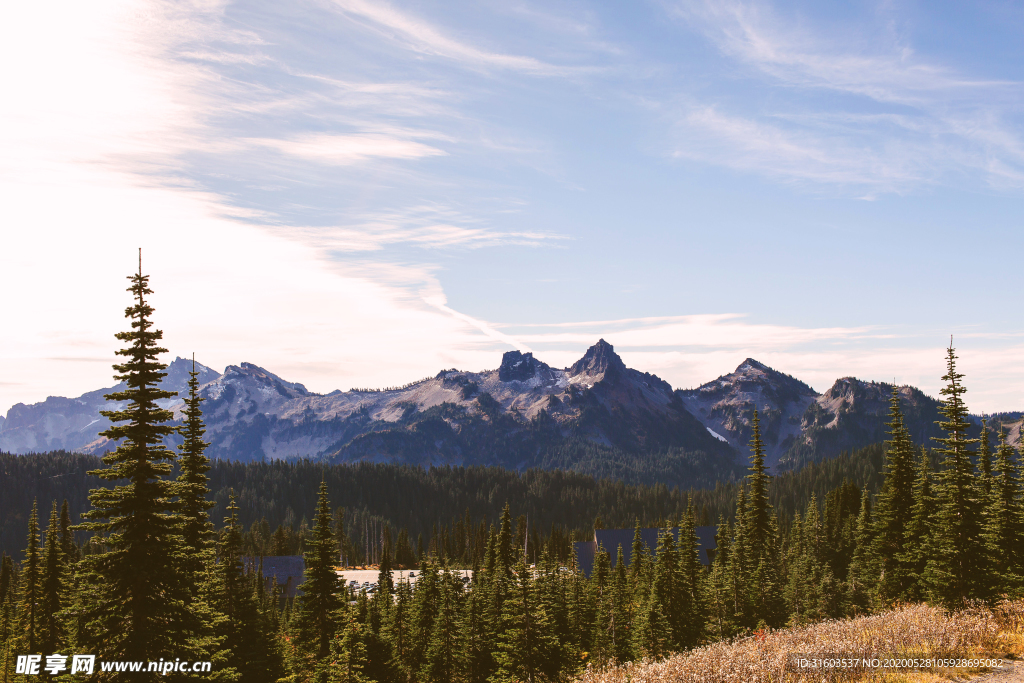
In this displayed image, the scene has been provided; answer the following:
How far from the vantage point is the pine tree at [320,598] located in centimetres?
4559

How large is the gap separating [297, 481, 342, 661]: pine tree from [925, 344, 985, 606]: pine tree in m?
35.3

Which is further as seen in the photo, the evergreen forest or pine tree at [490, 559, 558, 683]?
pine tree at [490, 559, 558, 683]

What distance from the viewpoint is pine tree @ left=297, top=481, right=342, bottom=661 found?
150 feet

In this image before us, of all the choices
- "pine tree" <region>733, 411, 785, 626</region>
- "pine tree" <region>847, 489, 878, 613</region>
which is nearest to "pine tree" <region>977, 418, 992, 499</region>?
"pine tree" <region>847, 489, 878, 613</region>

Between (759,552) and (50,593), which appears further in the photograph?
(759,552)

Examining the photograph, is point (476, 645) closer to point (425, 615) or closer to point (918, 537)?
point (425, 615)

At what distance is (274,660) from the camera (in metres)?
51.5

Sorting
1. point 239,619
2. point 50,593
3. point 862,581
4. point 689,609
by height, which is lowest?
point 862,581

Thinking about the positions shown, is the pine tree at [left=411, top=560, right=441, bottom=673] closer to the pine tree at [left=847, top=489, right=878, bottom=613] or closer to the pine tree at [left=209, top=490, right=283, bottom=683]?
the pine tree at [left=209, top=490, right=283, bottom=683]

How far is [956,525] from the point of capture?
36.8 metres

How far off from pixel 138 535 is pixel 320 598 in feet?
78.7

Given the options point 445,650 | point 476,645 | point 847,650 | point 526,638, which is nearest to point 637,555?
point 445,650

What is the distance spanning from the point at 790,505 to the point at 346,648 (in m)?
179

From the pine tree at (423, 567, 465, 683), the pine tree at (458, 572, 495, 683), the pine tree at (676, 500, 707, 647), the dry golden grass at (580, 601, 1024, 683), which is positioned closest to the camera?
the dry golden grass at (580, 601, 1024, 683)
